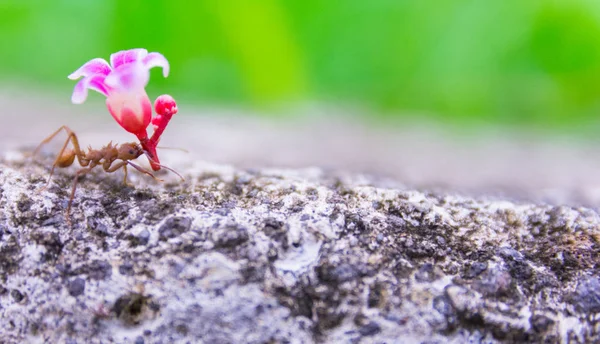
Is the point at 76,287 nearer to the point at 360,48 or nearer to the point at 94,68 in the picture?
the point at 94,68

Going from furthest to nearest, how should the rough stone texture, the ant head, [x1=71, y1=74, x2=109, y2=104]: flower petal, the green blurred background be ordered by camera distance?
1. the green blurred background
2. the ant head
3. [x1=71, y1=74, x2=109, y2=104]: flower petal
4. the rough stone texture

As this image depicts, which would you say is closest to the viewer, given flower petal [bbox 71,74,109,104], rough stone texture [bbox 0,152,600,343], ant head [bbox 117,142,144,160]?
rough stone texture [bbox 0,152,600,343]

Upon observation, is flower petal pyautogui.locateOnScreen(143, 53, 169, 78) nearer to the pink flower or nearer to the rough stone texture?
the pink flower

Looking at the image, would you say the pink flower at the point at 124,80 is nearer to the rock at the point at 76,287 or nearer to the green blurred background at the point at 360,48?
the rock at the point at 76,287

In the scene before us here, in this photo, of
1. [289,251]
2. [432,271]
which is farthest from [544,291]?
[289,251]

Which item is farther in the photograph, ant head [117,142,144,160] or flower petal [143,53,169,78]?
ant head [117,142,144,160]

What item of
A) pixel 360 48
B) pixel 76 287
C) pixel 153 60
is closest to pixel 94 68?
pixel 153 60

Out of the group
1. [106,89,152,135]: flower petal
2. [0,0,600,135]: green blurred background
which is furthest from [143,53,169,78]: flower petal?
[0,0,600,135]: green blurred background

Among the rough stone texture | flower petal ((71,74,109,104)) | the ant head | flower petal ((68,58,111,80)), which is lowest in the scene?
the rough stone texture
